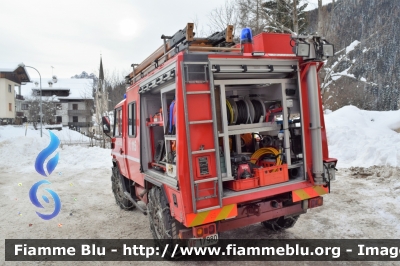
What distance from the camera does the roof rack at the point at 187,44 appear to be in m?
3.80

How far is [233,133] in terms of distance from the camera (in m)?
4.16

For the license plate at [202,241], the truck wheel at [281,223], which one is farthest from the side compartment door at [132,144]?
the truck wheel at [281,223]

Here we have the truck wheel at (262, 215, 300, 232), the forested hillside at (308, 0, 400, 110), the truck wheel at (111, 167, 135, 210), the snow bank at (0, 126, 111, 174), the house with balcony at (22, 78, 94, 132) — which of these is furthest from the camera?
the house with balcony at (22, 78, 94, 132)

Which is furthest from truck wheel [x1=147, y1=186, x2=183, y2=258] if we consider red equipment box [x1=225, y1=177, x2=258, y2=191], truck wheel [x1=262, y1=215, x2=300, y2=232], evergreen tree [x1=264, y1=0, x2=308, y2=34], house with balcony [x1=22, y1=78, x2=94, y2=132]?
house with balcony [x1=22, y1=78, x2=94, y2=132]

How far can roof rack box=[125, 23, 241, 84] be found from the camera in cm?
380

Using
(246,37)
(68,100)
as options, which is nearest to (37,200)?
(246,37)

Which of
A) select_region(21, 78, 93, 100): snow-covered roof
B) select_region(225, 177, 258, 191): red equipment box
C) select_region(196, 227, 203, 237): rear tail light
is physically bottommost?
select_region(196, 227, 203, 237): rear tail light

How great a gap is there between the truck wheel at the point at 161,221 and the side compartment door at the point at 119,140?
7.11 ft

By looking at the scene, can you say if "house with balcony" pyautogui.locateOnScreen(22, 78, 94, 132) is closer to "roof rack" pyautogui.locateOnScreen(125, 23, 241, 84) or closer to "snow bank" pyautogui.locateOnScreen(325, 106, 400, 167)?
"snow bank" pyautogui.locateOnScreen(325, 106, 400, 167)

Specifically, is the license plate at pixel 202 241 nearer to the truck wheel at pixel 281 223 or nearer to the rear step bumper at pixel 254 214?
the rear step bumper at pixel 254 214

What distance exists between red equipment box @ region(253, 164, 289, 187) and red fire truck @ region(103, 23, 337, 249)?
1 cm

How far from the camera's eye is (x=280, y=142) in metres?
4.75

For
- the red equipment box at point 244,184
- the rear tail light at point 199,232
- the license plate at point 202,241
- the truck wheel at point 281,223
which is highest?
the red equipment box at point 244,184

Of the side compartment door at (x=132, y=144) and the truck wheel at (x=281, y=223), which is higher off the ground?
the side compartment door at (x=132, y=144)
